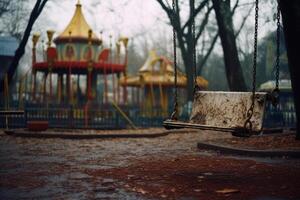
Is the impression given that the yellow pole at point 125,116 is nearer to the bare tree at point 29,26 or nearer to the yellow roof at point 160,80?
the bare tree at point 29,26

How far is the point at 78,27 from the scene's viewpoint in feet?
88.3

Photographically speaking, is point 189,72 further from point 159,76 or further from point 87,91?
point 87,91

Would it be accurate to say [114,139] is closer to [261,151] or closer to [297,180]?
[261,151]

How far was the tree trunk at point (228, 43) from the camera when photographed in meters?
14.2

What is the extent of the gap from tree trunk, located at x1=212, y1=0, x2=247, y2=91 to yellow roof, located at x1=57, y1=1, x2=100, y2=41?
1355 centimetres

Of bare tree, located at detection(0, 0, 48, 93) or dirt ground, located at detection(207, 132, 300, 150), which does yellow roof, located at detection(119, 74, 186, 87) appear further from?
dirt ground, located at detection(207, 132, 300, 150)

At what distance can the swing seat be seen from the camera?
20.7 ft

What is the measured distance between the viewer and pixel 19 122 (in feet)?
59.3

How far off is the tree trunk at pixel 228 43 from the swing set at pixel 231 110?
7179 mm

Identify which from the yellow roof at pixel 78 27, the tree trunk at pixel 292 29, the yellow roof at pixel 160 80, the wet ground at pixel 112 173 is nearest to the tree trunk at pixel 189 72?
the yellow roof at pixel 160 80

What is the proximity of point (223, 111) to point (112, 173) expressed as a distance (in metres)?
2.23

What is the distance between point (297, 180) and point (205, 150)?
4.61 m

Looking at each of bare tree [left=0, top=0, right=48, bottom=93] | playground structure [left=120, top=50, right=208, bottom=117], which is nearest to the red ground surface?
bare tree [left=0, top=0, right=48, bottom=93]

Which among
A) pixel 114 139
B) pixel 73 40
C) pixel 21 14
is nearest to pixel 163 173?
pixel 114 139
